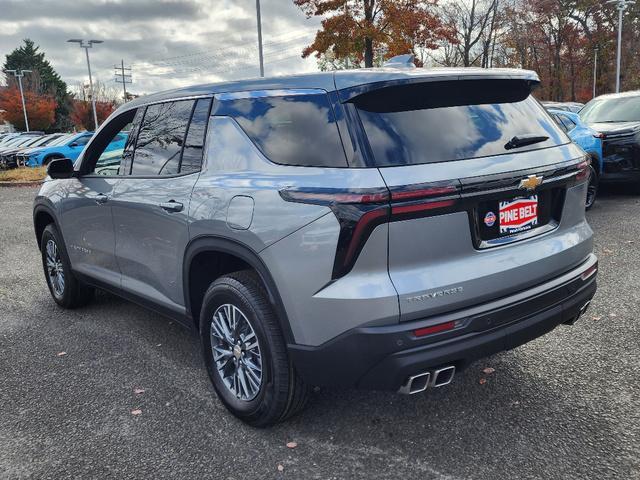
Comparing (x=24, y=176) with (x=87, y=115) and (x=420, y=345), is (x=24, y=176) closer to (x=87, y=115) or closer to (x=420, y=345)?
(x=420, y=345)

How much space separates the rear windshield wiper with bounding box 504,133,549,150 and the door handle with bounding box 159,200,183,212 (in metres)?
1.79

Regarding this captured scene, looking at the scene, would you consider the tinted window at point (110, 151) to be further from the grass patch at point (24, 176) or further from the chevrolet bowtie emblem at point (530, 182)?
the grass patch at point (24, 176)

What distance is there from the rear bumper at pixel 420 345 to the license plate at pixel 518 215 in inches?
12.1

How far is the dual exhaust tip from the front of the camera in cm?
254

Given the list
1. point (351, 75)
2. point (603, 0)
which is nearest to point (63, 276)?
point (351, 75)

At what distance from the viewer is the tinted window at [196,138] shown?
3.32 m

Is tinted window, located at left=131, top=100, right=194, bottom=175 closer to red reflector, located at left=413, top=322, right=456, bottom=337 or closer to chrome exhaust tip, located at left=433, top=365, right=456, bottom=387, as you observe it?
red reflector, located at left=413, top=322, right=456, bottom=337

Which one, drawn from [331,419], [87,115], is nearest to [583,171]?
[331,419]

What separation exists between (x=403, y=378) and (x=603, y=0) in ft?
165

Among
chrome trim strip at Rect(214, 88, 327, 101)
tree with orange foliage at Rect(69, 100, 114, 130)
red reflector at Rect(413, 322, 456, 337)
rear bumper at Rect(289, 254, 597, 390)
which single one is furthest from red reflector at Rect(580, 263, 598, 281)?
tree with orange foliage at Rect(69, 100, 114, 130)

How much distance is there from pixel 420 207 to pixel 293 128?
77 cm

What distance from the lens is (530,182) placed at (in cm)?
274

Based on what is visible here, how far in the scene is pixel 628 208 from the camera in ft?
29.8

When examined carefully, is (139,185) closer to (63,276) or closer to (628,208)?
(63,276)
